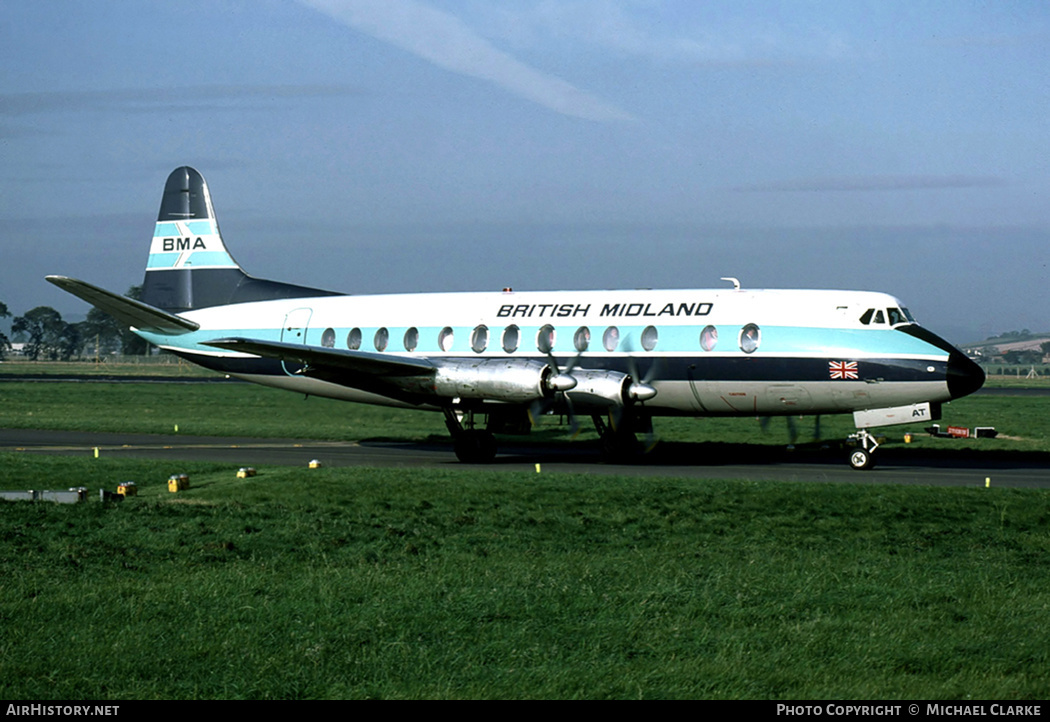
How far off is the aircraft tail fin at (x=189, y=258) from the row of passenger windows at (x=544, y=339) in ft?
20.8

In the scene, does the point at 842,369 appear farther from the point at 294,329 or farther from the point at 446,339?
the point at 294,329

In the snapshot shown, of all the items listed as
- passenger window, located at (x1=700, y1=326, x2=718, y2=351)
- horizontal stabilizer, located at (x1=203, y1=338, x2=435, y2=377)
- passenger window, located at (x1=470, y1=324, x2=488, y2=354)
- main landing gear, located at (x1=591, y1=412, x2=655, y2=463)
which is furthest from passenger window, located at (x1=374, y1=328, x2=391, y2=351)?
passenger window, located at (x1=700, y1=326, x2=718, y2=351)

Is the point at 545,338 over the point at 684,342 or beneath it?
over

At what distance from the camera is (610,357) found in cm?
2977

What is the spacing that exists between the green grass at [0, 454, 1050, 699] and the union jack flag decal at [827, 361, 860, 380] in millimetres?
5455

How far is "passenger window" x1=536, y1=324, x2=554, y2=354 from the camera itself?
99.8ft

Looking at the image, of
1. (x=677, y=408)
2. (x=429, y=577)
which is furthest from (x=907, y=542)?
(x=677, y=408)

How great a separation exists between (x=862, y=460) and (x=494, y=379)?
9.57m

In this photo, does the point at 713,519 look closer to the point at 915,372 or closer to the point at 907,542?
the point at 907,542

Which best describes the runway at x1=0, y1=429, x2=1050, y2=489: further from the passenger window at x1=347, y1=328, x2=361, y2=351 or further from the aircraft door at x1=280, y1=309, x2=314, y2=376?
the passenger window at x1=347, y1=328, x2=361, y2=351

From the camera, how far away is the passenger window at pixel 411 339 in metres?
32.5

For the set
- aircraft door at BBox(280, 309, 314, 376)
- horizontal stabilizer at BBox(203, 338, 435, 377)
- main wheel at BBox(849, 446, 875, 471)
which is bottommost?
main wheel at BBox(849, 446, 875, 471)

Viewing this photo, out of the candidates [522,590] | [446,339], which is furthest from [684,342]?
[522,590]

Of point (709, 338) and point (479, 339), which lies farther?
point (479, 339)
